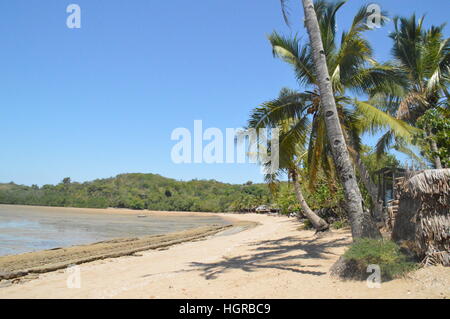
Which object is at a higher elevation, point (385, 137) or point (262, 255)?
point (385, 137)

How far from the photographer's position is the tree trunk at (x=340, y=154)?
6.90 meters

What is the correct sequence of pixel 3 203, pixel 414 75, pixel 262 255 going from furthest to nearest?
pixel 3 203
pixel 414 75
pixel 262 255

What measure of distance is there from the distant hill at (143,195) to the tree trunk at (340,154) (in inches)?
2194

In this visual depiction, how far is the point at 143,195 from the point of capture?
8900cm

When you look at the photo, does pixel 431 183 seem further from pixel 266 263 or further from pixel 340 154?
pixel 266 263

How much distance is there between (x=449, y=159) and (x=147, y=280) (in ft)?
25.2

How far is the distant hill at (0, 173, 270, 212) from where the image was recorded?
77812mm

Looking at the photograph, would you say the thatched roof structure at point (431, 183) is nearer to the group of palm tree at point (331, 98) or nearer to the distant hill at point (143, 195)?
the group of palm tree at point (331, 98)

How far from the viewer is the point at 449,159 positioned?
803cm

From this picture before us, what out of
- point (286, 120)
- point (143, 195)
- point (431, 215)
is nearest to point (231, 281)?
point (431, 215)

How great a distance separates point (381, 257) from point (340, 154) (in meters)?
2.26

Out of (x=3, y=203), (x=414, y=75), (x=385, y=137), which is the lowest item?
(x=3, y=203)
